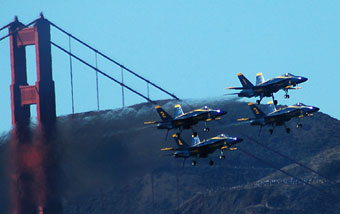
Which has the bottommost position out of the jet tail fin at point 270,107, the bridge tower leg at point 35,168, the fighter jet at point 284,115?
the bridge tower leg at point 35,168

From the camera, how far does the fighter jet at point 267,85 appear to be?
123312 mm

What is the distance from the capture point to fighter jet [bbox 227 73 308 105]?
12331 cm

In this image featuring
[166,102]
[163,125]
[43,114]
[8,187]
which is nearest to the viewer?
[163,125]

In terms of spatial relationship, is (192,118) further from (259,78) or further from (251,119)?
(259,78)

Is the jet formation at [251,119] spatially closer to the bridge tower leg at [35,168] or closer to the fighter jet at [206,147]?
the fighter jet at [206,147]

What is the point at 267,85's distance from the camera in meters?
126

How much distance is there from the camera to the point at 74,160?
15188 cm

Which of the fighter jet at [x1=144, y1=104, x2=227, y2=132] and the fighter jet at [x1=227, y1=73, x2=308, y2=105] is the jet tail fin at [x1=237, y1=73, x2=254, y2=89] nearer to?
the fighter jet at [x1=227, y1=73, x2=308, y2=105]

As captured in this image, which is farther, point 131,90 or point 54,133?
point 131,90

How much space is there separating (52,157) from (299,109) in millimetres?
44189

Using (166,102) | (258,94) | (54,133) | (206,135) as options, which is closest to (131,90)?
(166,102)

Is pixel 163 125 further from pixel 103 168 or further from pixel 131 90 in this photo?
pixel 131 90

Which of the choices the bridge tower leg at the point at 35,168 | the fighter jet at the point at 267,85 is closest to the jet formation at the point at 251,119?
the fighter jet at the point at 267,85

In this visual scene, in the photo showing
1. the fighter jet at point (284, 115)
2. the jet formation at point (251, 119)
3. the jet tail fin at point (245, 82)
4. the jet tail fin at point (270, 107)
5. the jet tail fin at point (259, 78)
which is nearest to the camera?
the jet formation at point (251, 119)
